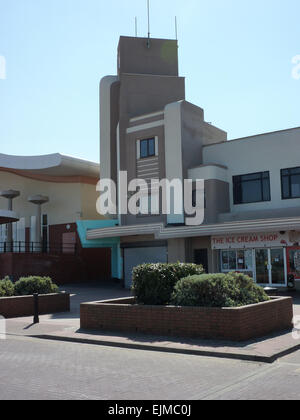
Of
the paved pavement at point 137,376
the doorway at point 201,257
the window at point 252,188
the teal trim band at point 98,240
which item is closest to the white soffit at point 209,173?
the window at point 252,188

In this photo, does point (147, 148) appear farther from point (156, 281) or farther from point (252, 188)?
point (156, 281)

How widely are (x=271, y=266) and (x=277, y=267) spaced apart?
0.35m

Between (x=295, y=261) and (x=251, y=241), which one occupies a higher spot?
(x=251, y=241)

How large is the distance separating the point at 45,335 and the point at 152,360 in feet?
14.3

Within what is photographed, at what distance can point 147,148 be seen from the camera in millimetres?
30406

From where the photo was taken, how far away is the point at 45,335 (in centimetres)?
1234

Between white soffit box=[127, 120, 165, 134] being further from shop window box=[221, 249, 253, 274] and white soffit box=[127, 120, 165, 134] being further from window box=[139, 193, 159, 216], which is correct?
shop window box=[221, 249, 253, 274]

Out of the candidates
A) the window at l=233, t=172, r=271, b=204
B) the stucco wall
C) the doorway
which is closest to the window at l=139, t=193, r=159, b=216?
the doorway

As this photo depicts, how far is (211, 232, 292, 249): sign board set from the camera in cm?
2419

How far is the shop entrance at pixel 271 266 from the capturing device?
2445 centimetres

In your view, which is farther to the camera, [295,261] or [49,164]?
[49,164]

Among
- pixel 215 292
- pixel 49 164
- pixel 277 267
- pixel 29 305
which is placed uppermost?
pixel 49 164

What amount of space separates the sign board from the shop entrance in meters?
0.43

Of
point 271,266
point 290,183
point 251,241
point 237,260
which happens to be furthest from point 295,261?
point 290,183
